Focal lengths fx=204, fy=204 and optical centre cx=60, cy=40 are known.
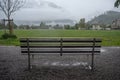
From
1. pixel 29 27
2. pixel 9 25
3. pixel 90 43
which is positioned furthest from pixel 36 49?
pixel 29 27

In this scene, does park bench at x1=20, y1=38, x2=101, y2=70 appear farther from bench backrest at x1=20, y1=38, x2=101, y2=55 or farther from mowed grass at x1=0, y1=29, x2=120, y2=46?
mowed grass at x1=0, y1=29, x2=120, y2=46

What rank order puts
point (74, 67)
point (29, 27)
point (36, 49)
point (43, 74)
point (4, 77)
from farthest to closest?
point (29, 27)
point (74, 67)
point (36, 49)
point (43, 74)
point (4, 77)

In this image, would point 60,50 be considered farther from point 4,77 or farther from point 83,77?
point 4,77

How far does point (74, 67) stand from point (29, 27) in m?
124

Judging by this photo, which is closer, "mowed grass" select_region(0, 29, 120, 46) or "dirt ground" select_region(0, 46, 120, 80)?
"dirt ground" select_region(0, 46, 120, 80)

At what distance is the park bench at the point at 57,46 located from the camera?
20.8 ft

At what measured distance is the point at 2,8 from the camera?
2338 centimetres

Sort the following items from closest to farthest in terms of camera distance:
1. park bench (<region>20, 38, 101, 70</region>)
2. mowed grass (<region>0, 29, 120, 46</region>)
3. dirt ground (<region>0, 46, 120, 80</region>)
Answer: dirt ground (<region>0, 46, 120, 80</region>) < park bench (<region>20, 38, 101, 70</region>) < mowed grass (<region>0, 29, 120, 46</region>)

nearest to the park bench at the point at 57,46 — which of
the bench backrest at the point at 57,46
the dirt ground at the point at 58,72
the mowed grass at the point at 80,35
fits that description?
the bench backrest at the point at 57,46

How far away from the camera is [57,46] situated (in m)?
6.37

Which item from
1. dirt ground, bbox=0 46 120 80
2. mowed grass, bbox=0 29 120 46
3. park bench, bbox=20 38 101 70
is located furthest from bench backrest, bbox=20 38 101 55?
mowed grass, bbox=0 29 120 46

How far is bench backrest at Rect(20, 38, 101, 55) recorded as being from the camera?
6.33 meters

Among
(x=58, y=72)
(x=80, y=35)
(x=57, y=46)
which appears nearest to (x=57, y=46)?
(x=57, y=46)

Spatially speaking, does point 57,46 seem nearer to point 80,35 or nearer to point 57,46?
point 57,46
